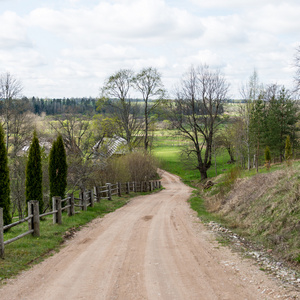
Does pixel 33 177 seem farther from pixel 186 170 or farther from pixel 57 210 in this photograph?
pixel 186 170

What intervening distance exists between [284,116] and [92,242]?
34841mm

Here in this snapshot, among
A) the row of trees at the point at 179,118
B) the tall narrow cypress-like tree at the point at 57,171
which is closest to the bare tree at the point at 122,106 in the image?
the row of trees at the point at 179,118

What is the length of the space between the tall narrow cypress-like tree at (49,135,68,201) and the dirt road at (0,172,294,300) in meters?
6.07

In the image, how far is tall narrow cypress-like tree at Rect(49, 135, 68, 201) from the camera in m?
16.5

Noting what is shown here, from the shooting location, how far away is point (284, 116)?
3862cm

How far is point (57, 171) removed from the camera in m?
16.7

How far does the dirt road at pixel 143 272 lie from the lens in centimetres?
578

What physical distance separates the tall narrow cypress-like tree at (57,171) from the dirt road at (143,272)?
6069 mm

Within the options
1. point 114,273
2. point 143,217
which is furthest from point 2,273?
point 143,217

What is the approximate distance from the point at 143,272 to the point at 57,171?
1105 cm

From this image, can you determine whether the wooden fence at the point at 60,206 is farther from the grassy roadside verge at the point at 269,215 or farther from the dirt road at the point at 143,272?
the grassy roadside verge at the point at 269,215

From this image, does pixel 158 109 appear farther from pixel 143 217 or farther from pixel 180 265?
pixel 180 265

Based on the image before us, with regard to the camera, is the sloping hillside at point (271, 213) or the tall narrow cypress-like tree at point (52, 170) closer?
the sloping hillside at point (271, 213)

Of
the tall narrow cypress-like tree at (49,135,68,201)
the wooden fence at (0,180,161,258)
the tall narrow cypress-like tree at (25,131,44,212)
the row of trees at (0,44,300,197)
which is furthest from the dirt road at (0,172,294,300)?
the row of trees at (0,44,300,197)
